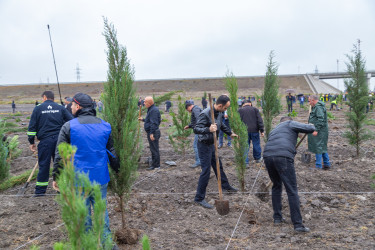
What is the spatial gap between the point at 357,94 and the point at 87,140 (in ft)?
25.9

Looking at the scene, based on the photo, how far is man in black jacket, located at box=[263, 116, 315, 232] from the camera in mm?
4469

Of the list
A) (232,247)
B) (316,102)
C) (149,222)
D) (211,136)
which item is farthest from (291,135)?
(316,102)

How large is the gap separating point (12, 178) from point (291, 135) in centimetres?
620

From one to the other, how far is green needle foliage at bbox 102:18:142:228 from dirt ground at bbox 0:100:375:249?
53 centimetres

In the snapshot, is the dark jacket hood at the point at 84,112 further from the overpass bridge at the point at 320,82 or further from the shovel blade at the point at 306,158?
the overpass bridge at the point at 320,82

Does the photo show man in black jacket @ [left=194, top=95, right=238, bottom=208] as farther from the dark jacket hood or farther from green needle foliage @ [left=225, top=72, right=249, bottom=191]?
the dark jacket hood

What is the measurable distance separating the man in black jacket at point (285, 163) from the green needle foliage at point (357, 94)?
4.89m

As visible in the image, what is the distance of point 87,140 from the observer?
3375 millimetres

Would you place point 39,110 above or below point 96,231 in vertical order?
above

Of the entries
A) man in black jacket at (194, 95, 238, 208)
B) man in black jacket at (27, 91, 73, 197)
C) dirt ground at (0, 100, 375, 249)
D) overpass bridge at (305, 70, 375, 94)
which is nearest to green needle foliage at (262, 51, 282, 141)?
dirt ground at (0, 100, 375, 249)

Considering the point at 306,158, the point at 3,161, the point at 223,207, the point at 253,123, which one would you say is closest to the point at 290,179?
the point at 223,207

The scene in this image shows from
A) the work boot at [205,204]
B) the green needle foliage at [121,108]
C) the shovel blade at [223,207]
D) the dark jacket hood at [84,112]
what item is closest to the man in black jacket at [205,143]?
the work boot at [205,204]

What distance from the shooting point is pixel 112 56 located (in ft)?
13.8

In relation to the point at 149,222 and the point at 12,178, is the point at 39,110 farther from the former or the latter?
the point at 149,222
